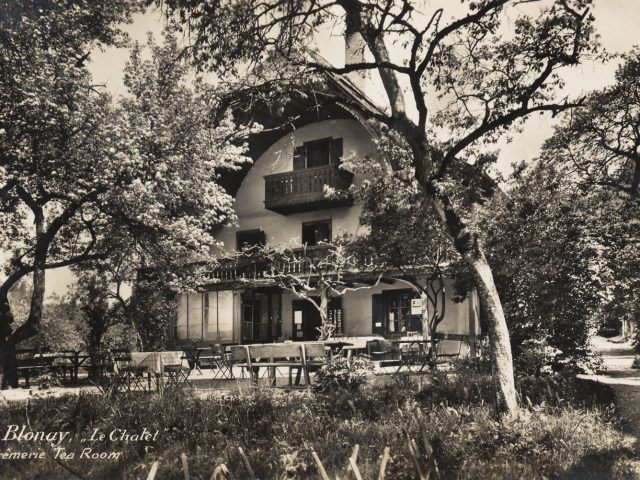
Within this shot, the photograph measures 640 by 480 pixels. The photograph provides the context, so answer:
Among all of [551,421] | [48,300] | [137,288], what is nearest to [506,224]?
[551,421]

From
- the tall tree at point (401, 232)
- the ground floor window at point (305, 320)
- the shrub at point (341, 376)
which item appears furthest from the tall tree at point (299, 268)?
the shrub at point (341, 376)

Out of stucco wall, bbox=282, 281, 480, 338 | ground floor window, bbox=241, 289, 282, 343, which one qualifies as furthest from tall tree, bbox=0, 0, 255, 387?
stucco wall, bbox=282, 281, 480, 338

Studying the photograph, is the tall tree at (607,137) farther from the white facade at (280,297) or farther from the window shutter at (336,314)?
the window shutter at (336,314)

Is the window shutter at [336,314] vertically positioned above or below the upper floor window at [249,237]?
below

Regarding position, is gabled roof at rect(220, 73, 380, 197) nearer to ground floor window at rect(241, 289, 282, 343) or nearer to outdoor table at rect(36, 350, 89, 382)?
ground floor window at rect(241, 289, 282, 343)

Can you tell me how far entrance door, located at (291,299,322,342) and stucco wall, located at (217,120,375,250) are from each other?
269 centimetres

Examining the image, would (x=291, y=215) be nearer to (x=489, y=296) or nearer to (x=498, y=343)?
(x=489, y=296)

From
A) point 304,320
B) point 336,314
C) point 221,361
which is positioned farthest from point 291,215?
point 221,361

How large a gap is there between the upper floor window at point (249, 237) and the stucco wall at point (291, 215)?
184 millimetres

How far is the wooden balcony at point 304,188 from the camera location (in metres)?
21.8

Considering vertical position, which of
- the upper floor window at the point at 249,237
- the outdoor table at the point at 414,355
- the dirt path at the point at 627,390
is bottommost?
the dirt path at the point at 627,390

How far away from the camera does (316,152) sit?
23.6 meters

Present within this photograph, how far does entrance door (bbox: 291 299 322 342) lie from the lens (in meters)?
23.8

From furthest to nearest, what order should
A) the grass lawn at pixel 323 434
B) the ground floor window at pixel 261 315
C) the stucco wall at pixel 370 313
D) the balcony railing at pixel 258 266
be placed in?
1. the ground floor window at pixel 261 315
2. the balcony railing at pixel 258 266
3. the stucco wall at pixel 370 313
4. the grass lawn at pixel 323 434
